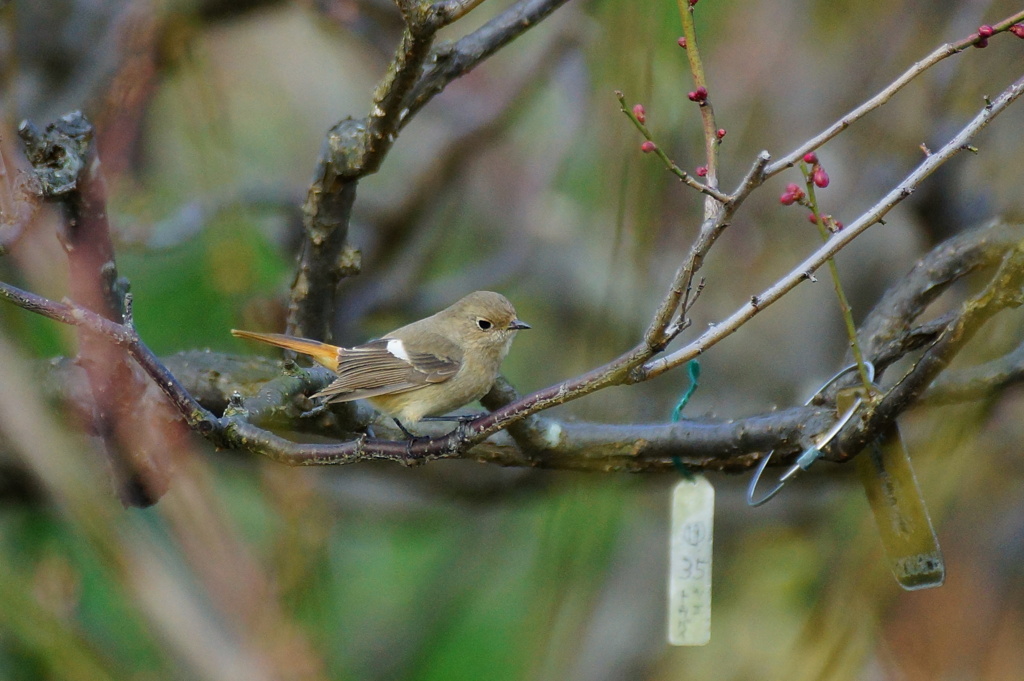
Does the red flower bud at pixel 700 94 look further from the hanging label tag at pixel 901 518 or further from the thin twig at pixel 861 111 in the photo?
the hanging label tag at pixel 901 518

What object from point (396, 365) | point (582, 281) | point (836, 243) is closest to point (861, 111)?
point (836, 243)

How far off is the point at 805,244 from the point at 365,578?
13.1 feet

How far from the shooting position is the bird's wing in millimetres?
3211

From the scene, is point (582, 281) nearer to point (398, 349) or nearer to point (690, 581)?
point (398, 349)

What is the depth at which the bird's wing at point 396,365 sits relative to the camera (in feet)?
10.5

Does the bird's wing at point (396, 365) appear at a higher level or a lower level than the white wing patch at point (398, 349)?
lower

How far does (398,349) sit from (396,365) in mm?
152

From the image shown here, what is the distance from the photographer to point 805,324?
5.46 m

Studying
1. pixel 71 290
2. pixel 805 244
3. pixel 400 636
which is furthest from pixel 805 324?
pixel 71 290

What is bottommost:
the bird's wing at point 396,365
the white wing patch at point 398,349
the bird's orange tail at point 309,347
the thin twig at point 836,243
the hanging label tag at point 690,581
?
the hanging label tag at point 690,581

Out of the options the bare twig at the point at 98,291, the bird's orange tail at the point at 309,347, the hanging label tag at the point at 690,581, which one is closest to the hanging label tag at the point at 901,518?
the hanging label tag at the point at 690,581

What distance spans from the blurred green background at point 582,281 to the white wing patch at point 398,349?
0.45 metres

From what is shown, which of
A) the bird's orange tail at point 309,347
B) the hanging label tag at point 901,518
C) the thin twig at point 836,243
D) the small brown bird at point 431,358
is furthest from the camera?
the small brown bird at point 431,358

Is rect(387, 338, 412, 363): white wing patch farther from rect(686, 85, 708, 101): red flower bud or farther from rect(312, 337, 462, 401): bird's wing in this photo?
rect(686, 85, 708, 101): red flower bud
